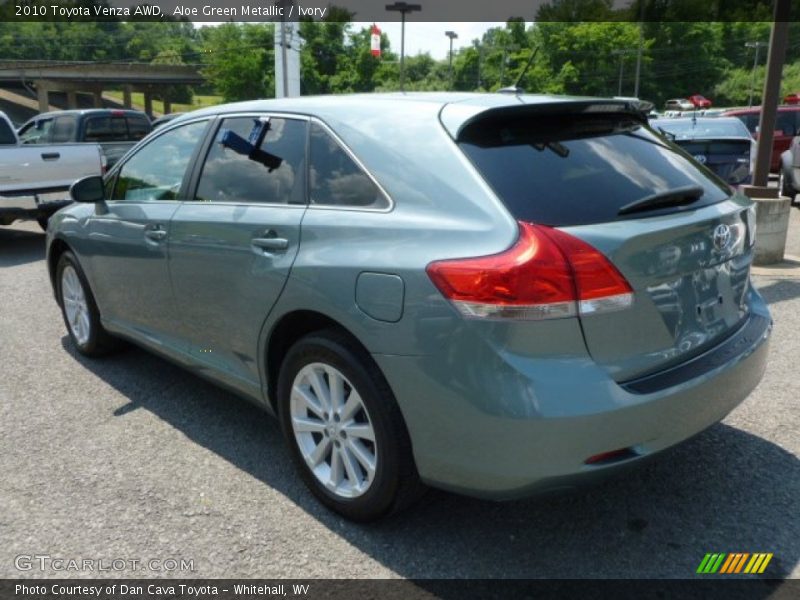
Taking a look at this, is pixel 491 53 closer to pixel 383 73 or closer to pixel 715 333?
pixel 383 73

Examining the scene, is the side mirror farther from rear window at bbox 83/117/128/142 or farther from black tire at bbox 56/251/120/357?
rear window at bbox 83/117/128/142

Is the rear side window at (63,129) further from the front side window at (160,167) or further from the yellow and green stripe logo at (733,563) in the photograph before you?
the yellow and green stripe logo at (733,563)

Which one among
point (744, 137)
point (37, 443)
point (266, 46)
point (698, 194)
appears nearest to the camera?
point (698, 194)

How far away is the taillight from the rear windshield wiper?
316mm

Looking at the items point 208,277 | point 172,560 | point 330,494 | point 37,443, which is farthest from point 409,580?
point 37,443

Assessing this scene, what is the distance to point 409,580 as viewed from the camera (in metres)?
2.57

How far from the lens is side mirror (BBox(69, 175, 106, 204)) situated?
4277 millimetres

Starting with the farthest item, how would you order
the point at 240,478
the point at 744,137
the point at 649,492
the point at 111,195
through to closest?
the point at 744,137, the point at 111,195, the point at 240,478, the point at 649,492

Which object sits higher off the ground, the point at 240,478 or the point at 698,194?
the point at 698,194

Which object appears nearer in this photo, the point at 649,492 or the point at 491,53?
the point at 649,492

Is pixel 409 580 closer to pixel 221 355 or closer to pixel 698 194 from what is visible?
pixel 221 355

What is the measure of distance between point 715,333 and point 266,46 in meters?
93.9

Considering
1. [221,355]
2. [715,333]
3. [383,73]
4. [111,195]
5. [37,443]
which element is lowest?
[37,443]

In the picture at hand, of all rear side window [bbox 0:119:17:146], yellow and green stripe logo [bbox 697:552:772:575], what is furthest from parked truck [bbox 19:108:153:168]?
yellow and green stripe logo [bbox 697:552:772:575]
